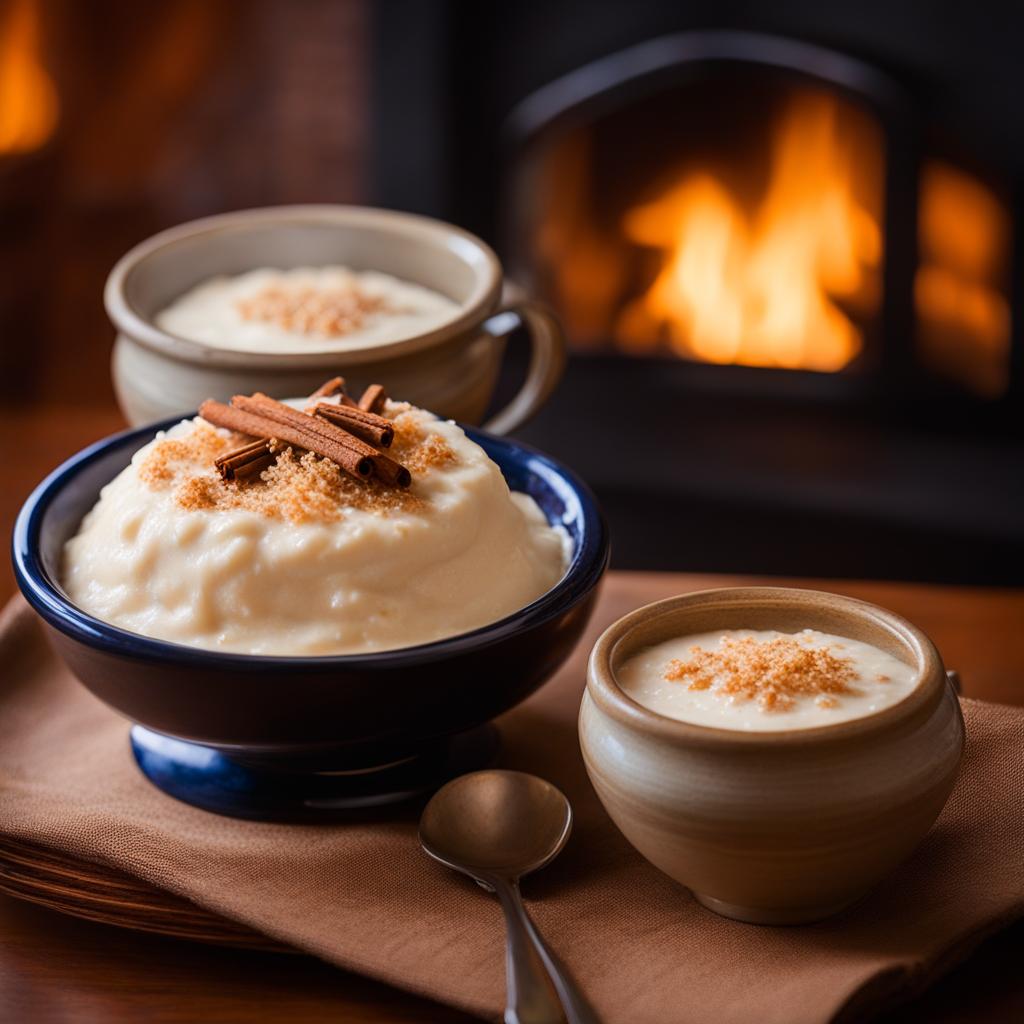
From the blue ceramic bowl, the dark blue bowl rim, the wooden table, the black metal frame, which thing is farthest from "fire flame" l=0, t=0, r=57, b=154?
the wooden table

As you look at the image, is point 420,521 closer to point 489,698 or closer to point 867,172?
point 489,698

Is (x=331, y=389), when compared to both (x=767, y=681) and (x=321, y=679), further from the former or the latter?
(x=767, y=681)

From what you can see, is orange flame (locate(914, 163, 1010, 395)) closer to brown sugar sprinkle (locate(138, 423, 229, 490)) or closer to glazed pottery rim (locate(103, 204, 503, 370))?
glazed pottery rim (locate(103, 204, 503, 370))

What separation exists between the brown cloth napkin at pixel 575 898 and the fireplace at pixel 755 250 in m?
1.36

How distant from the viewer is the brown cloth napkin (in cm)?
92

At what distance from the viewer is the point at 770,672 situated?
3.16ft

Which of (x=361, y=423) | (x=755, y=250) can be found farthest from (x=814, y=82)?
(x=361, y=423)

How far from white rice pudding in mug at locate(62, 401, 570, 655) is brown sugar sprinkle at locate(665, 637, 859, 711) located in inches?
6.9

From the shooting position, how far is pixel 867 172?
2.54 metres

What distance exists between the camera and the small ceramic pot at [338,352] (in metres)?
1.37

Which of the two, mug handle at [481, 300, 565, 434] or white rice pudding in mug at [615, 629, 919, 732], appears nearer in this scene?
white rice pudding in mug at [615, 629, 919, 732]

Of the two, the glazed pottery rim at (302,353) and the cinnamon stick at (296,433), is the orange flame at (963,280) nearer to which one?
the glazed pottery rim at (302,353)

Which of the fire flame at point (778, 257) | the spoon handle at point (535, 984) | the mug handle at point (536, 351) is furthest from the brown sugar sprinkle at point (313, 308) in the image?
the fire flame at point (778, 257)

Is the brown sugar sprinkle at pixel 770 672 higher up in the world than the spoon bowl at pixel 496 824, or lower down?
higher up
